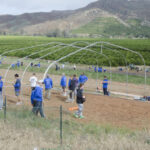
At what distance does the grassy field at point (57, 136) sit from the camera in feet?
23.5

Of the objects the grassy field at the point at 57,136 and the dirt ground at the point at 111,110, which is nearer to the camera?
the grassy field at the point at 57,136

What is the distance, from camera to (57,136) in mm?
8172

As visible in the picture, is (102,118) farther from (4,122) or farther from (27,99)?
(27,99)

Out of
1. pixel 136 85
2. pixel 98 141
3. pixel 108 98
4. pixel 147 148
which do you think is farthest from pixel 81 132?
pixel 136 85

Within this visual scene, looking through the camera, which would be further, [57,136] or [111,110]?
[111,110]

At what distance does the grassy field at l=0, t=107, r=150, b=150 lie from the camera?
282 inches

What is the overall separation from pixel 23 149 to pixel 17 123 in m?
2.57

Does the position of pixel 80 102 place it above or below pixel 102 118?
above

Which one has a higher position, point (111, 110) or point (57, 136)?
point (57, 136)

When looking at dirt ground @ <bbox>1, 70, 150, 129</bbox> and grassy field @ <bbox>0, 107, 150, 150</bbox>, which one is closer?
grassy field @ <bbox>0, 107, 150, 150</bbox>

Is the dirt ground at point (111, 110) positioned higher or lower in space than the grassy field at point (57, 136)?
lower

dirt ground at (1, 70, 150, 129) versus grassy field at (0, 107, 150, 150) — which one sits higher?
grassy field at (0, 107, 150, 150)

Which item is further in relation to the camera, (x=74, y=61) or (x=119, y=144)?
(x=74, y=61)

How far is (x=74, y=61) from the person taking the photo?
43125mm
